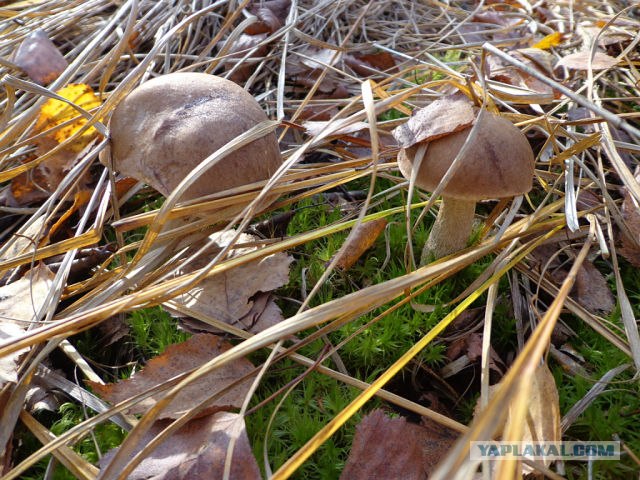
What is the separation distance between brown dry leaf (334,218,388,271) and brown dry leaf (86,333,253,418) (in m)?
0.47

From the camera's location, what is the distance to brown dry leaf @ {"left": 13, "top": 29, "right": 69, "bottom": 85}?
2.16m

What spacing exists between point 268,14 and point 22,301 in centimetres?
180

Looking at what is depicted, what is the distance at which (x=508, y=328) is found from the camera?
59.7 inches

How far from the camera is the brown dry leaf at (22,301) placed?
1367 millimetres

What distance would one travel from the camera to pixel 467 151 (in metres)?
1.34

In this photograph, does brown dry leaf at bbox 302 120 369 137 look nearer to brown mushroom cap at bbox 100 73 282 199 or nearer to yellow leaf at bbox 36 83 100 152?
brown mushroom cap at bbox 100 73 282 199

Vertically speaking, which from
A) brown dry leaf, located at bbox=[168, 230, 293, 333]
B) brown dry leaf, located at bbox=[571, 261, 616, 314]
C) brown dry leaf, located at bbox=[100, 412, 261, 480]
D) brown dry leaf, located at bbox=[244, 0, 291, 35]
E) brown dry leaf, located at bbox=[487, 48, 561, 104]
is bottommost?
brown dry leaf, located at bbox=[571, 261, 616, 314]

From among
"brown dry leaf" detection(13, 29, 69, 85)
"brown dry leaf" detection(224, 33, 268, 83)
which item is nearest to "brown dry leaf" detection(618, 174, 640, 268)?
"brown dry leaf" detection(224, 33, 268, 83)

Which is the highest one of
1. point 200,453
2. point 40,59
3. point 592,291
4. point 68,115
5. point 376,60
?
point 40,59

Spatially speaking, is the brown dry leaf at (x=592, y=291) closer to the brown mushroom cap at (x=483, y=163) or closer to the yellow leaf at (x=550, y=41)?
the brown mushroom cap at (x=483, y=163)

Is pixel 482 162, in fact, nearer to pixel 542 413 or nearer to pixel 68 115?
pixel 542 413

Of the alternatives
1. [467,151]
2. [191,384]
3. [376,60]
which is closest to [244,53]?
[376,60]

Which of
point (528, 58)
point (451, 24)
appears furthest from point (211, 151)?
point (451, 24)

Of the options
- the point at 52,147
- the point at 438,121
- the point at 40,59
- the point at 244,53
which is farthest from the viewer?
the point at 244,53
